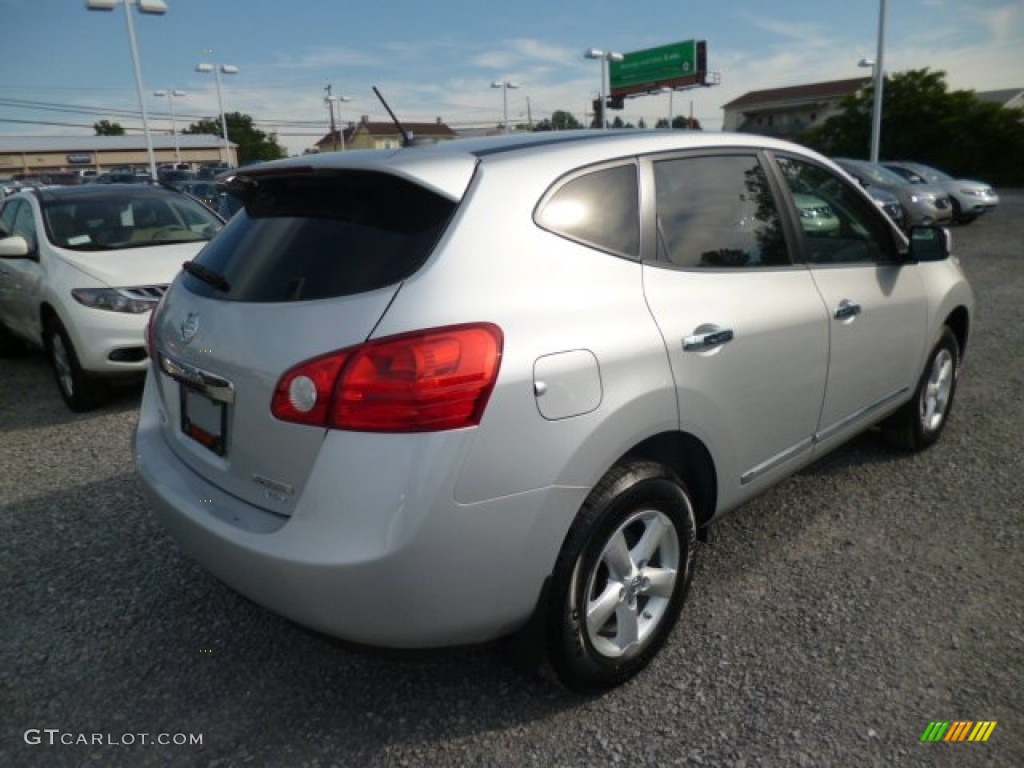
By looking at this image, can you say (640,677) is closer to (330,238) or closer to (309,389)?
(309,389)

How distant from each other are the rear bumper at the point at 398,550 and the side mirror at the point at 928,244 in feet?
7.98

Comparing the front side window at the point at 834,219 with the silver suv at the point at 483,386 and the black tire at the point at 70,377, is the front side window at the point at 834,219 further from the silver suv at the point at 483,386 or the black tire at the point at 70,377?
the black tire at the point at 70,377

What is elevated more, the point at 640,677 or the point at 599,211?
the point at 599,211

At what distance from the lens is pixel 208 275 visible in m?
2.32

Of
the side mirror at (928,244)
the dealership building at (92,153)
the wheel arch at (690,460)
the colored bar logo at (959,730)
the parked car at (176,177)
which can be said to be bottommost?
the colored bar logo at (959,730)

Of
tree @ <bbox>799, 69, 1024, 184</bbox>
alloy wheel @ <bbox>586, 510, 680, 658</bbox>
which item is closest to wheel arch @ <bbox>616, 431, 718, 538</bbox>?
alloy wheel @ <bbox>586, 510, 680, 658</bbox>

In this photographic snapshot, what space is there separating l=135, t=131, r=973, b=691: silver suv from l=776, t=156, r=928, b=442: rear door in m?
0.29

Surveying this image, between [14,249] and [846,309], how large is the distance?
5.67 meters

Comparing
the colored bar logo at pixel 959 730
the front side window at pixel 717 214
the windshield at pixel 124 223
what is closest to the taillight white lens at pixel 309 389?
the front side window at pixel 717 214

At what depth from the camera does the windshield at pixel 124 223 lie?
5.57 meters

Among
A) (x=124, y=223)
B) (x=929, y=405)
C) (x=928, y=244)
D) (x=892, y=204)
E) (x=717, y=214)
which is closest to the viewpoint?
(x=717, y=214)

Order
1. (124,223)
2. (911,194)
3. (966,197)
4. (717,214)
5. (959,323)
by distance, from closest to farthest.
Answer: (717,214) → (959,323) → (124,223) → (911,194) → (966,197)

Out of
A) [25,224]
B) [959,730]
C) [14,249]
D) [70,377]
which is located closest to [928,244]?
[959,730]

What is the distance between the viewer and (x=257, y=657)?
248 centimetres
